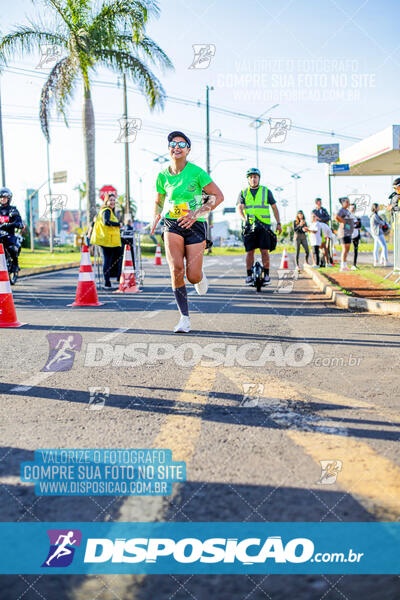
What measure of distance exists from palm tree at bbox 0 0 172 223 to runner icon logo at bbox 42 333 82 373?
1640 cm

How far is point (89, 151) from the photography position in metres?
23.3

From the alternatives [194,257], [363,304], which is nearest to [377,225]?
[363,304]

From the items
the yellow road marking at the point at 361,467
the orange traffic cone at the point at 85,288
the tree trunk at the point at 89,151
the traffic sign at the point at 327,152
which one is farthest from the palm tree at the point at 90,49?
the yellow road marking at the point at 361,467

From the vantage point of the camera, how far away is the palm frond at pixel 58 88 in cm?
2288

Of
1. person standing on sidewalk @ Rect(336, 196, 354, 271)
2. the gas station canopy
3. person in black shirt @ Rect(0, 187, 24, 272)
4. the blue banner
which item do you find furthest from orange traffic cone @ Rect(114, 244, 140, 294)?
the gas station canopy

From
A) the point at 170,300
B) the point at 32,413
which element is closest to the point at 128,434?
the point at 32,413

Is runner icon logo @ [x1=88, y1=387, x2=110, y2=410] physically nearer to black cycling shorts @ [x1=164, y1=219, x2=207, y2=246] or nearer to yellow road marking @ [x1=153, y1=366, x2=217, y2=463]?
yellow road marking @ [x1=153, y1=366, x2=217, y2=463]

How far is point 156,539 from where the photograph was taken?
82.8 inches

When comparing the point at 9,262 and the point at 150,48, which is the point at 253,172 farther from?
the point at 150,48

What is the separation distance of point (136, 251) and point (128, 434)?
11.3 meters

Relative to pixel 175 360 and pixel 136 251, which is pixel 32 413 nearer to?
pixel 175 360

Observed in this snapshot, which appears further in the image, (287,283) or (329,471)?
(287,283)

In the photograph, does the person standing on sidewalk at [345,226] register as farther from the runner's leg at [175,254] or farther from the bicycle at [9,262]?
the runner's leg at [175,254]

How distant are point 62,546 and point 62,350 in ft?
12.8
